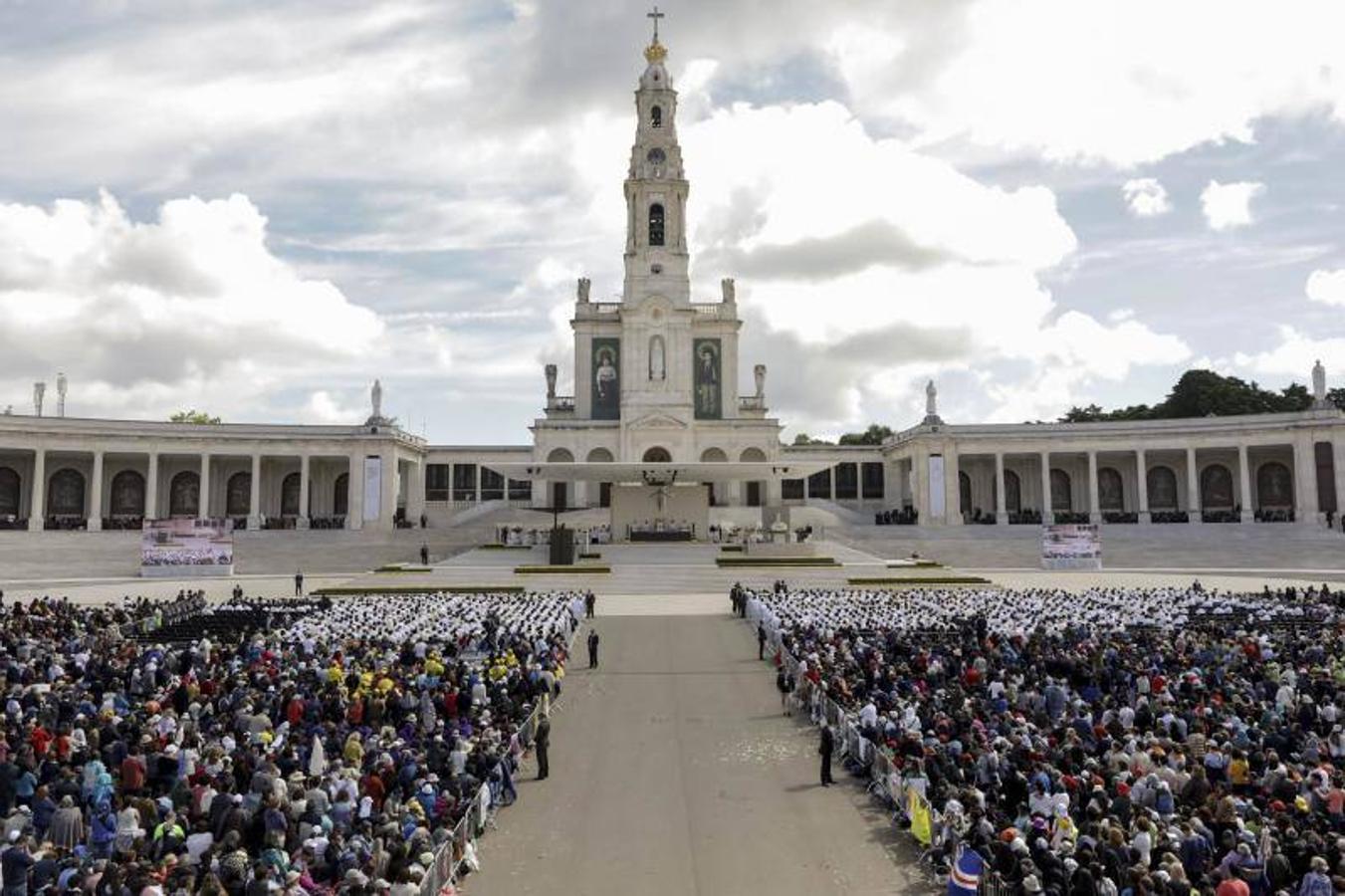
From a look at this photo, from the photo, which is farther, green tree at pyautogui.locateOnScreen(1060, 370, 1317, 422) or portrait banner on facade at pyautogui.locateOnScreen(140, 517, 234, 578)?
green tree at pyautogui.locateOnScreen(1060, 370, 1317, 422)

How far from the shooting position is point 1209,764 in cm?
1463

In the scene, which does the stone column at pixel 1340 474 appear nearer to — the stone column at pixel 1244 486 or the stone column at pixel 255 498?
the stone column at pixel 1244 486

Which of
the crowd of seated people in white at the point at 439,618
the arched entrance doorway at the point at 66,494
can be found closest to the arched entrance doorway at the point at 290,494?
the arched entrance doorway at the point at 66,494

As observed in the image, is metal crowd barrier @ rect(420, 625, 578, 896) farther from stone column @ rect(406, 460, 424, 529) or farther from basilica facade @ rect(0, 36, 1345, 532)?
stone column @ rect(406, 460, 424, 529)

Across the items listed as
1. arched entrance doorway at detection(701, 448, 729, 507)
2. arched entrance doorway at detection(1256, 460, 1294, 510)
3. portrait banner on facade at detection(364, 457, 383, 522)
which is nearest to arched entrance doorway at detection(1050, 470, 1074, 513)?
arched entrance doorway at detection(1256, 460, 1294, 510)

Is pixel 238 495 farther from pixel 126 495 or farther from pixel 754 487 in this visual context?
pixel 754 487

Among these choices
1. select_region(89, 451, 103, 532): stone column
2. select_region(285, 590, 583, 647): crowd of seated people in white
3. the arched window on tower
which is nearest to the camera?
select_region(285, 590, 583, 647): crowd of seated people in white

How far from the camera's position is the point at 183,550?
49.0 metres

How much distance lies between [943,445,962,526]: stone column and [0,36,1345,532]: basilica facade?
0.52ft

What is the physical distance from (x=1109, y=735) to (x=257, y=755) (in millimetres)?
13130

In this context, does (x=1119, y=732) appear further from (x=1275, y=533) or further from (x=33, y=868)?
(x=1275, y=533)

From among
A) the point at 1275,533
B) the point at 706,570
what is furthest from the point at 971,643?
the point at 1275,533

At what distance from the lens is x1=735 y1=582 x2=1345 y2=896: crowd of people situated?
444 inches

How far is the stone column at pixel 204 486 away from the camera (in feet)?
240
